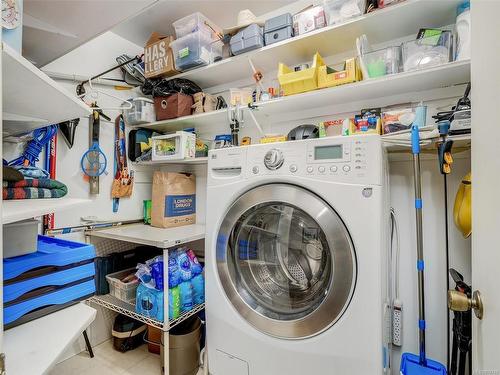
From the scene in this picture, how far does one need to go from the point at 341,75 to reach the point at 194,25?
1.02m

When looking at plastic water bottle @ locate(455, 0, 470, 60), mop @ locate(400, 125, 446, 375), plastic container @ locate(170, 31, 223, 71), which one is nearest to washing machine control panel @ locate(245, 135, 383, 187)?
mop @ locate(400, 125, 446, 375)

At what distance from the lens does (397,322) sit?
1388 millimetres

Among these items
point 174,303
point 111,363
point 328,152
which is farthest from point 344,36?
point 111,363

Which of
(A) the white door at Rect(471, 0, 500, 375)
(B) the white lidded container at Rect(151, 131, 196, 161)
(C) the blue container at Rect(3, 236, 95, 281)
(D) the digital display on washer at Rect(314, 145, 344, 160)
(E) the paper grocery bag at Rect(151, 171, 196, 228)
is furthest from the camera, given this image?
(E) the paper grocery bag at Rect(151, 171, 196, 228)

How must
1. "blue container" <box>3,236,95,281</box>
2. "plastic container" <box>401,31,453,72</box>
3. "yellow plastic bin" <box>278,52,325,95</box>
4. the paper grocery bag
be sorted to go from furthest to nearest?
the paper grocery bag → "yellow plastic bin" <box>278,52,325,95</box> → "plastic container" <box>401,31,453,72</box> → "blue container" <box>3,236,95,281</box>

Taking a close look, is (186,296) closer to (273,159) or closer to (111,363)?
(111,363)

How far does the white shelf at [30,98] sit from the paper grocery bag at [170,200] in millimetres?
908

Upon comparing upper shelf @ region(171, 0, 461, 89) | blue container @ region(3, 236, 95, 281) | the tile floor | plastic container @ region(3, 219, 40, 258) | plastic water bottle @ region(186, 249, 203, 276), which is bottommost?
the tile floor

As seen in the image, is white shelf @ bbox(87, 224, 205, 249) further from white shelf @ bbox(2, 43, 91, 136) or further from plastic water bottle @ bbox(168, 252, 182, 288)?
white shelf @ bbox(2, 43, 91, 136)

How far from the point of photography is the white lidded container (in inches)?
69.4

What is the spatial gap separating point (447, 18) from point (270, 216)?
1.30m

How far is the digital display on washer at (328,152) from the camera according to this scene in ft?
3.37

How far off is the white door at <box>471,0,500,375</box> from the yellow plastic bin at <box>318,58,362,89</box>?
67cm

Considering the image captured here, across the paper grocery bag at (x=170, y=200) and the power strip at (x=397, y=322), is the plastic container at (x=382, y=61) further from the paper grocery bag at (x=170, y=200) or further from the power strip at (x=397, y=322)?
the paper grocery bag at (x=170, y=200)
